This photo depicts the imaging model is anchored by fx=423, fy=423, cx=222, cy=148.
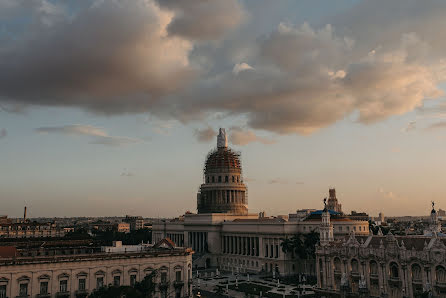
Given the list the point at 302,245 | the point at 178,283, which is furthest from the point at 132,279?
the point at 302,245

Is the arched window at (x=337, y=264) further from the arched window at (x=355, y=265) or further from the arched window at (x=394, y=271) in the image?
the arched window at (x=394, y=271)

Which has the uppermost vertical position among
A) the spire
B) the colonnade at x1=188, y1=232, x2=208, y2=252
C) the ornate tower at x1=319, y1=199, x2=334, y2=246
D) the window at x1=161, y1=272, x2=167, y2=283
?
the spire

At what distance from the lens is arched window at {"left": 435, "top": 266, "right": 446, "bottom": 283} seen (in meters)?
73.2

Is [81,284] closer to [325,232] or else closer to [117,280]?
[117,280]

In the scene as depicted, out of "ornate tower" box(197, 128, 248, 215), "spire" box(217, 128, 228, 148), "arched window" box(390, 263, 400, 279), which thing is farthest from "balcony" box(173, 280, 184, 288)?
"spire" box(217, 128, 228, 148)

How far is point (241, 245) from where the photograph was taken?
5935 inches

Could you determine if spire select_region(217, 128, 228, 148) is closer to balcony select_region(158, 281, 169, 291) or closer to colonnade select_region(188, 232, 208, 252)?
colonnade select_region(188, 232, 208, 252)

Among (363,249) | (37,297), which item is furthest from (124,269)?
(363,249)

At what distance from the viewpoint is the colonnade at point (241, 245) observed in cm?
14200

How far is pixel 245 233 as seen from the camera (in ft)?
487

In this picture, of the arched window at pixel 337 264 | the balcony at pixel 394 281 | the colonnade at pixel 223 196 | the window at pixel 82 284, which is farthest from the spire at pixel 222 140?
the window at pixel 82 284

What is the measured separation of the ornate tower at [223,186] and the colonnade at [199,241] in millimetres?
12246

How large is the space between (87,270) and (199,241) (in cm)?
10008

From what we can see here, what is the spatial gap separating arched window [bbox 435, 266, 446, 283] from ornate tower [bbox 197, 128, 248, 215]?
351 ft
